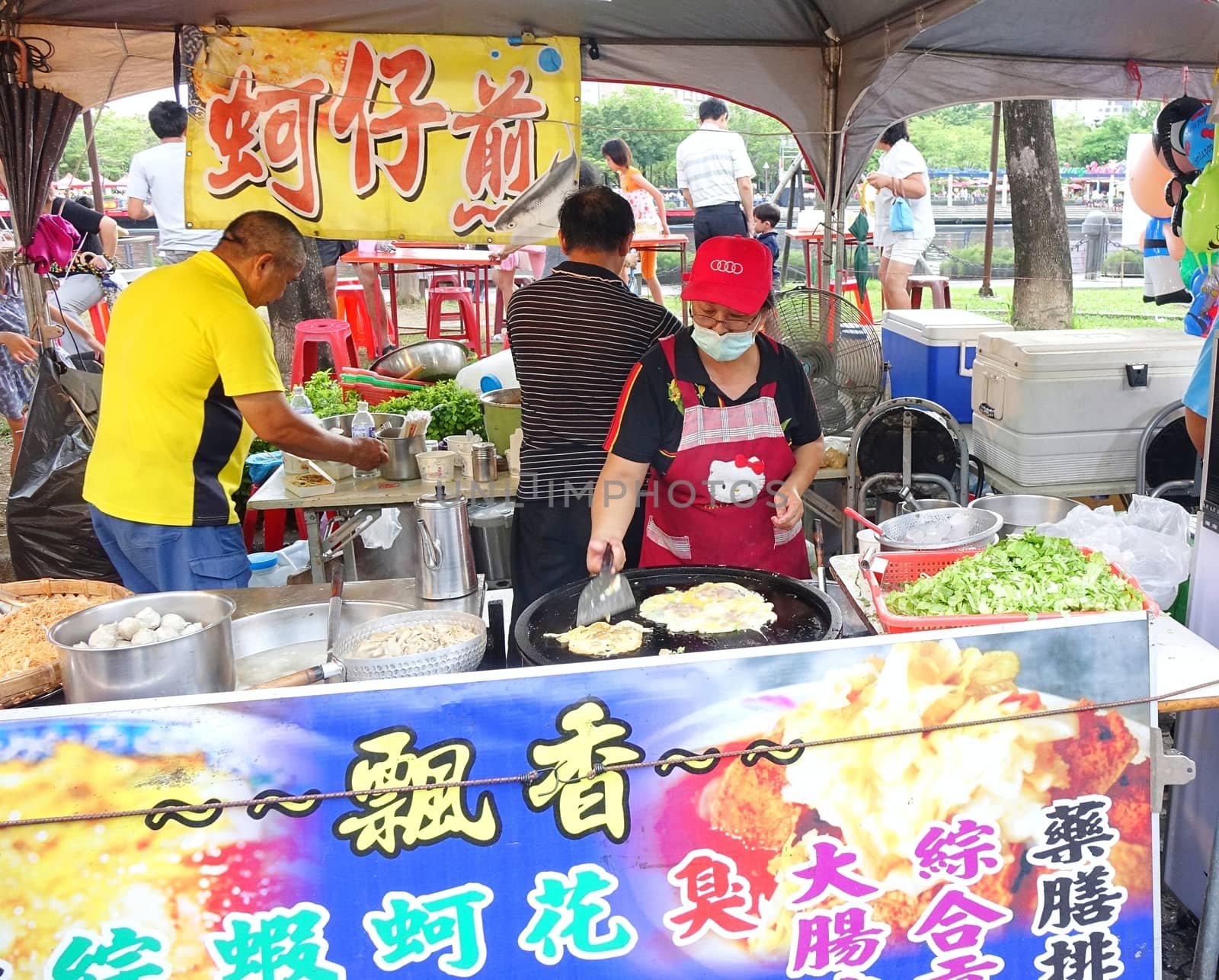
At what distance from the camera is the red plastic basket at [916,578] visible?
211 centimetres

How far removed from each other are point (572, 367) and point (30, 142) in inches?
116

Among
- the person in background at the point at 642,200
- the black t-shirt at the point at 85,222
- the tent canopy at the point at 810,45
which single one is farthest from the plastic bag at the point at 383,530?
the person in background at the point at 642,200

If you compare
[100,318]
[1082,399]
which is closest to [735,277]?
[1082,399]

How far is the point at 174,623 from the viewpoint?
2.05 metres

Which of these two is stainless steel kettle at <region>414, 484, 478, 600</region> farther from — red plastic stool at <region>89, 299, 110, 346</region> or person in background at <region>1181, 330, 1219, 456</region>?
red plastic stool at <region>89, 299, 110, 346</region>

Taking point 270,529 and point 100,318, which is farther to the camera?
point 100,318

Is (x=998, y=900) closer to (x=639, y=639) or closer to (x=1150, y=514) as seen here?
(x=639, y=639)

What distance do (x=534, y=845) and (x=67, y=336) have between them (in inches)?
234

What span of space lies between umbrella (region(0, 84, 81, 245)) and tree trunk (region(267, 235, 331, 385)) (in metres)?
3.61

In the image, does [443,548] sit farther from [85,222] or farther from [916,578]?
[85,222]

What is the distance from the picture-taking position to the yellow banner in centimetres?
418

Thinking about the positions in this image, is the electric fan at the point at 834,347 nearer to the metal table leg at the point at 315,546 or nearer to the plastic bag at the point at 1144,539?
the plastic bag at the point at 1144,539

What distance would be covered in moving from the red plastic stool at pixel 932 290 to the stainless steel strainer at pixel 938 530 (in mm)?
6061

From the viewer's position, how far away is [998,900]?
188 centimetres
